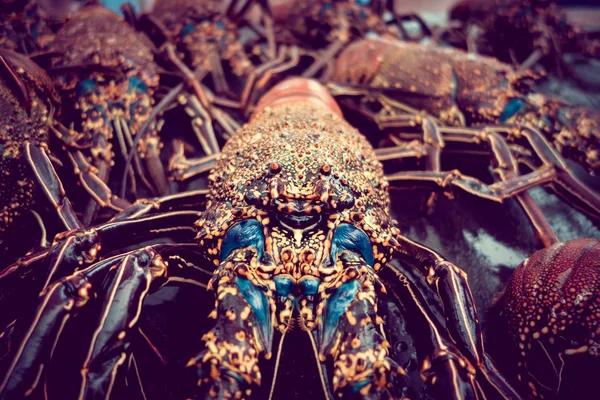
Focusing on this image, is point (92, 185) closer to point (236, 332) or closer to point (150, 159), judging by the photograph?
point (150, 159)

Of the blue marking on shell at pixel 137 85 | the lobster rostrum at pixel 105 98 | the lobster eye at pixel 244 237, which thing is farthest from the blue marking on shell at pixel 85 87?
the lobster eye at pixel 244 237

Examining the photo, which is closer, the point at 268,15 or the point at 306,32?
the point at 268,15

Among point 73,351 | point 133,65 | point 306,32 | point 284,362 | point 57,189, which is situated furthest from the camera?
point 306,32

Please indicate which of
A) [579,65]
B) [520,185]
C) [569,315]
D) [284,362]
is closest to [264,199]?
[284,362]

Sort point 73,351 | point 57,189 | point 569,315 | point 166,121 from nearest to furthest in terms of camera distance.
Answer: point 73,351 → point 569,315 → point 57,189 → point 166,121

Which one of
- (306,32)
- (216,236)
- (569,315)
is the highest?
(306,32)

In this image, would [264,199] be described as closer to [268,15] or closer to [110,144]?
[110,144]

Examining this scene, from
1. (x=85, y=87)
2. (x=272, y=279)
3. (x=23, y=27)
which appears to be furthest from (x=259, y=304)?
(x=23, y=27)

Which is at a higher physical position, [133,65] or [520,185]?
[133,65]

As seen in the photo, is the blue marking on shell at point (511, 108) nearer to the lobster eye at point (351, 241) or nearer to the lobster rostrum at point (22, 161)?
the lobster eye at point (351, 241)
